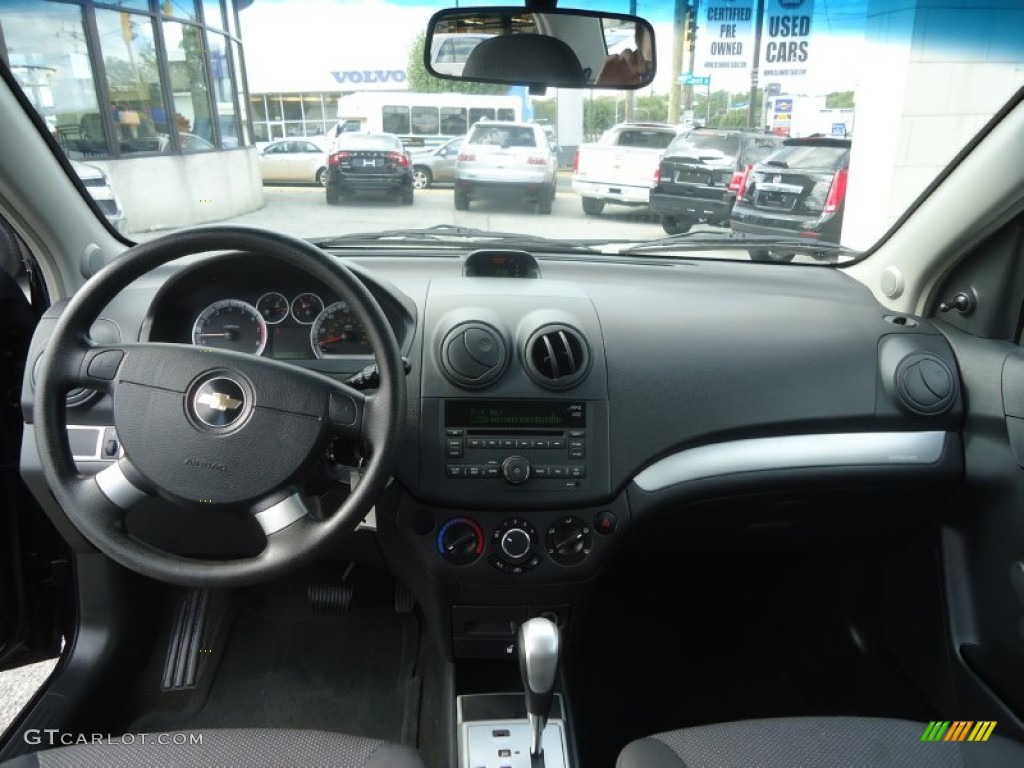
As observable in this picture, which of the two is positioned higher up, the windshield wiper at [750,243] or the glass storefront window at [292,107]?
the glass storefront window at [292,107]

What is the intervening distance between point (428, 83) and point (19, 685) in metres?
2.37

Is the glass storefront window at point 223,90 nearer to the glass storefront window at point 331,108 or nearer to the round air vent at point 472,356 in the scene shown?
the glass storefront window at point 331,108

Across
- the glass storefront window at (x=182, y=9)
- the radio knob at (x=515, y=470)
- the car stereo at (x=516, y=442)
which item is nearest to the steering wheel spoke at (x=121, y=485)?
the car stereo at (x=516, y=442)

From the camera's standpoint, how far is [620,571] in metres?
2.53

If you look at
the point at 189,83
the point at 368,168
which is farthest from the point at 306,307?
the point at 189,83

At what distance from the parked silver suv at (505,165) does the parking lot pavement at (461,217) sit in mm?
56

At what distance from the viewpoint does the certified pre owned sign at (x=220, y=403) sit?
1.50 meters

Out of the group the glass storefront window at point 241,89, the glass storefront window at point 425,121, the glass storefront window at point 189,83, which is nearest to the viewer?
the glass storefront window at point 425,121

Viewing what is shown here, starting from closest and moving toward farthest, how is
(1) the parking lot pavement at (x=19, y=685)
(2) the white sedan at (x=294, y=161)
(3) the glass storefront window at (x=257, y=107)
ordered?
(1) the parking lot pavement at (x=19, y=685)
(2) the white sedan at (x=294, y=161)
(3) the glass storefront window at (x=257, y=107)

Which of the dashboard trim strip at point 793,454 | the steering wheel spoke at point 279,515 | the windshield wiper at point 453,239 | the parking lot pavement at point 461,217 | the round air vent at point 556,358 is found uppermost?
the parking lot pavement at point 461,217

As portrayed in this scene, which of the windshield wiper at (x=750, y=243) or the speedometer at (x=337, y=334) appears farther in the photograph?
the windshield wiper at (x=750, y=243)

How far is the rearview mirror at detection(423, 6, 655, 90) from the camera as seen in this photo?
6.13 ft

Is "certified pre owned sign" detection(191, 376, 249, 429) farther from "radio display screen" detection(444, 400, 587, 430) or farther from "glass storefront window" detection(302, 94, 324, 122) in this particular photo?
"glass storefront window" detection(302, 94, 324, 122)

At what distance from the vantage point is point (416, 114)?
9.12 feet
